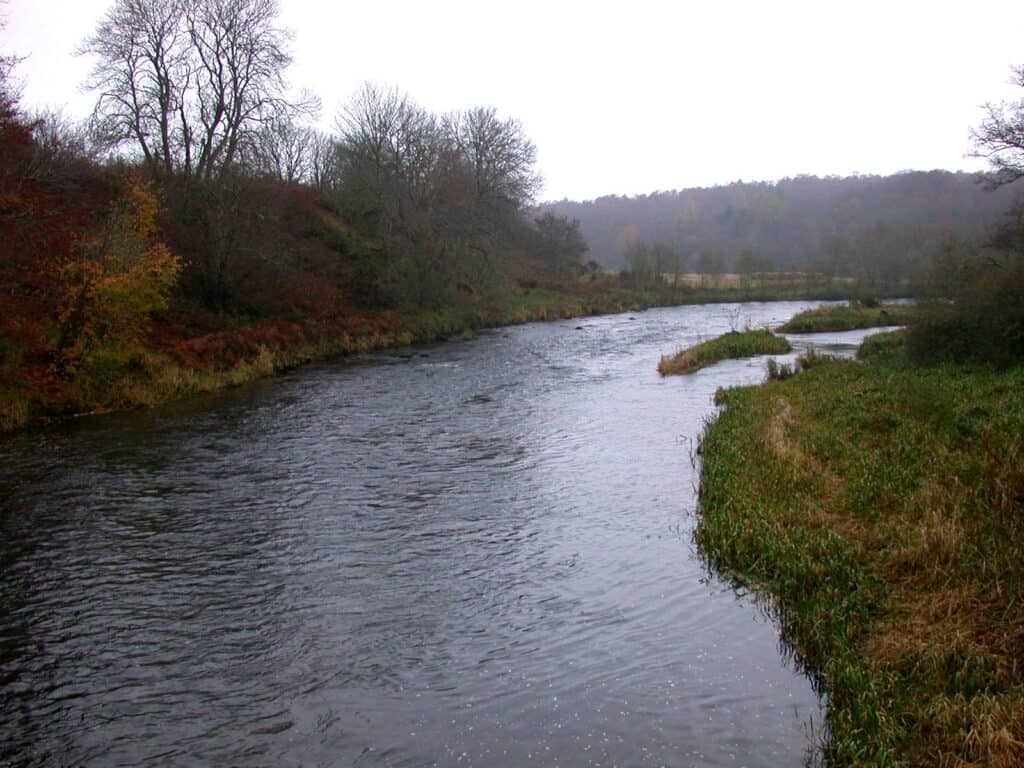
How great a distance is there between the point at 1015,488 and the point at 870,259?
77.0 metres

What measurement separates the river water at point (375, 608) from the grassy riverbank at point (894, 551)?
55 centimetres

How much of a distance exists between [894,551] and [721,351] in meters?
22.3

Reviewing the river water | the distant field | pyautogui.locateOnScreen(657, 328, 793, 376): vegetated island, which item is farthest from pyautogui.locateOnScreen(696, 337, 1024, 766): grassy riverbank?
the distant field

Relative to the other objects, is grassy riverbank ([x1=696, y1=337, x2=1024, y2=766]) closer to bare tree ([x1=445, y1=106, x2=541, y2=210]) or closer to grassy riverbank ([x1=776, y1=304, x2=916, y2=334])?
grassy riverbank ([x1=776, y1=304, x2=916, y2=334])

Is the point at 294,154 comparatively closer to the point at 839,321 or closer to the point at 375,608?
the point at 839,321

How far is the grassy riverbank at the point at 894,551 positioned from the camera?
600cm

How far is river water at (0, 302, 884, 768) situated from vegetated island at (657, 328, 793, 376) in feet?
31.8

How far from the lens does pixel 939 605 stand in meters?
7.62

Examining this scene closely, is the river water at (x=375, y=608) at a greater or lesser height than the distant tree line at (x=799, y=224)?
lesser

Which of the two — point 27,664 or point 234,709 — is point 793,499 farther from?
point 27,664

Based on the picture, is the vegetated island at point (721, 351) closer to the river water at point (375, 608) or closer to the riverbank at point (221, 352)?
the river water at point (375, 608)

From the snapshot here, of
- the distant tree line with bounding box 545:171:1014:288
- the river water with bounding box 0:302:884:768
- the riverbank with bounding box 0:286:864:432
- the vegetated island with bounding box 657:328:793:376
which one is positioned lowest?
the river water with bounding box 0:302:884:768

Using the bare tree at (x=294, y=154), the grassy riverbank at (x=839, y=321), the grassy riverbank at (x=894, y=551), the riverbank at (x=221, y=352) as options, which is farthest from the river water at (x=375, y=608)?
the bare tree at (x=294, y=154)

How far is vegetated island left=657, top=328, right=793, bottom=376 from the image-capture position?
91.0 feet
